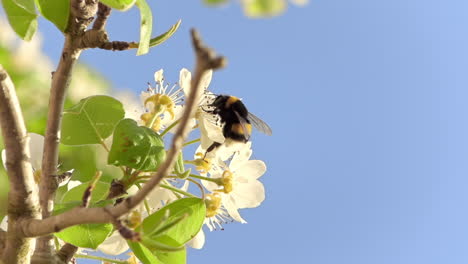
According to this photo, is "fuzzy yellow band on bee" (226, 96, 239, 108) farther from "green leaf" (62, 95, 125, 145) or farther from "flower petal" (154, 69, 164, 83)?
"green leaf" (62, 95, 125, 145)

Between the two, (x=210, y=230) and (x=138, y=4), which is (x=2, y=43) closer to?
(x=138, y=4)

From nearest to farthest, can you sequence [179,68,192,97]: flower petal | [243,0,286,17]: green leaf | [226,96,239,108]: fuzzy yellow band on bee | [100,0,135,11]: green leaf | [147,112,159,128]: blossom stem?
[243,0,286,17]: green leaf → [100,0,135,11]: green leaf → [147,112,159,128]: blossom stem → [179,68,192,97]: flower petal → [226,96,239,108]: fuzzy yellow band on bee

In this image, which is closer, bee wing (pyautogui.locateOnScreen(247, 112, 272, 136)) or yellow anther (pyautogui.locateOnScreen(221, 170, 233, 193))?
yellow anther (pyautogui.locateOnScreen(221, 170, 233, 193))

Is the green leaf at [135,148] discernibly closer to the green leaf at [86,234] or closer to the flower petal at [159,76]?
the green leaf at [86,234]

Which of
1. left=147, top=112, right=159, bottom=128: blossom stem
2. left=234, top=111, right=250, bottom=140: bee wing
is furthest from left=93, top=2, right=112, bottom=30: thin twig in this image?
left=234, top=111, right=250, bottom=140: bee wing

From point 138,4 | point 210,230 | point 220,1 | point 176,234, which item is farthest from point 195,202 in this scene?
point 220,1

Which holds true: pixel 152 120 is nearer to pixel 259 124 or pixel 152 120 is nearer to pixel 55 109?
pixel 55 109
